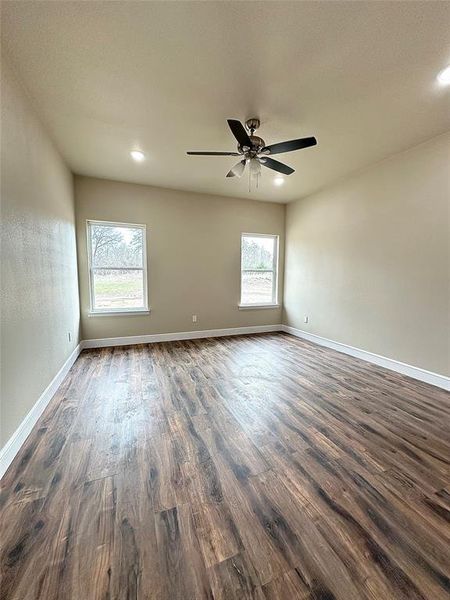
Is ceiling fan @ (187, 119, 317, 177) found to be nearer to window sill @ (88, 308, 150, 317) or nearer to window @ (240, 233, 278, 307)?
window @ (240, 233, 278, 307)

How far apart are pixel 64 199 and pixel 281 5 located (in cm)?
325

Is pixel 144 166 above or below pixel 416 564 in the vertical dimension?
above

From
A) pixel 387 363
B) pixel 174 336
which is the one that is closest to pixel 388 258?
pixel 387 363

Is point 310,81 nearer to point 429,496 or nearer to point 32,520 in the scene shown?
point 429,496

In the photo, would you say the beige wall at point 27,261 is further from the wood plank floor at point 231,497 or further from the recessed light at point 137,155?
the recessed light at point 137,155

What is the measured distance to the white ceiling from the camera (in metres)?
1.57

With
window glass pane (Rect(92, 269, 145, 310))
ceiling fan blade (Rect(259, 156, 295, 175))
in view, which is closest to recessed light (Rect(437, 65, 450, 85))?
ceiling fan blade (Rect(259, 156, 295, 175))

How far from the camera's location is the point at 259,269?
18.7 ft

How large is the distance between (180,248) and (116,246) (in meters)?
1.14

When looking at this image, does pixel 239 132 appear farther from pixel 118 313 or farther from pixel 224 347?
pixel 118 313

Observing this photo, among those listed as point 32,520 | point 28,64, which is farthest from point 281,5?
point 32,520

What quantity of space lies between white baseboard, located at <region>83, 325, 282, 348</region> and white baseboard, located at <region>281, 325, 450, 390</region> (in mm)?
1048

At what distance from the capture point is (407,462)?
1.77 m

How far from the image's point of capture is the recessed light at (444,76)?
1.96 m
